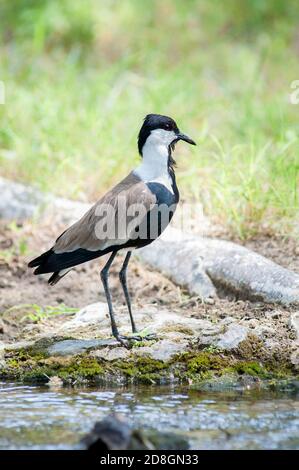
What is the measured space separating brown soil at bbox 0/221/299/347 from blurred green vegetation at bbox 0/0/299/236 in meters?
0.43

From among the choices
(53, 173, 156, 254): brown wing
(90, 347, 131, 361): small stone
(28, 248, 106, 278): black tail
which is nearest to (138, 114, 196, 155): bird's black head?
(53, 173, 156, 254): brown wing

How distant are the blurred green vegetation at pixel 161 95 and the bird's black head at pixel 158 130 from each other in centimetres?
114

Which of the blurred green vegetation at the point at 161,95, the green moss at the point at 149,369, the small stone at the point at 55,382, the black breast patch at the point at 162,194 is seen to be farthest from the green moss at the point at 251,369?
the blurred green vegetation at the point at 161,95

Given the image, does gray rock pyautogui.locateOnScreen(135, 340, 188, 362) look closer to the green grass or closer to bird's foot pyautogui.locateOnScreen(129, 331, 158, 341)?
bird's foot pyautogui.locateOnScreen(129, 331, 158, 341)

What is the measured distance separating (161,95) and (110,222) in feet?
11.4

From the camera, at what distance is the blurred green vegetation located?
21.6 ft

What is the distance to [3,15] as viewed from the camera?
10.8 meters

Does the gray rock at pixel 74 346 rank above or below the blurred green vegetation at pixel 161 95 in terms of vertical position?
below

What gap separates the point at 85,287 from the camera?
6.15 meters

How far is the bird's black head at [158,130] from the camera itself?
5.25m

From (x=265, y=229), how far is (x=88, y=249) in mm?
1749

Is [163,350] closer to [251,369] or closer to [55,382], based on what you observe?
[251,369]

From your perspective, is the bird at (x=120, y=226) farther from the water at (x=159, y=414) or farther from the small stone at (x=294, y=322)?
the small stone at (x=294, y=322)

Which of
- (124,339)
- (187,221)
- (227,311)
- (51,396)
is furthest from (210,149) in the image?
(51,396)
